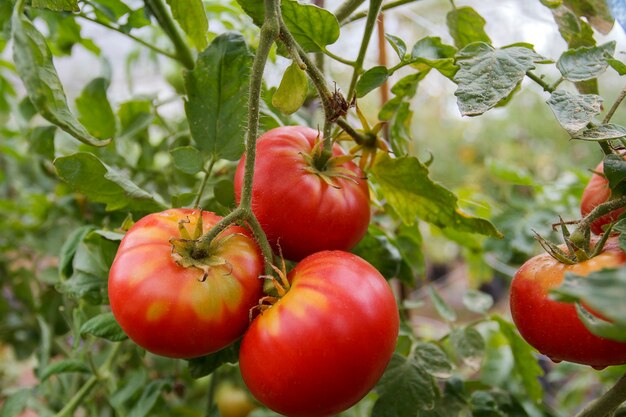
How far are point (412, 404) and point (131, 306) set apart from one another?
0.27 meters

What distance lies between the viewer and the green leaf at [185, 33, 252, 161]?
0.47m

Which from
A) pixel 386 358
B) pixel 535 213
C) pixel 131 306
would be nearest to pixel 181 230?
pixel 131 306

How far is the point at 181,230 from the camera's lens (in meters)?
0.38

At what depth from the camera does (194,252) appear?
376mm

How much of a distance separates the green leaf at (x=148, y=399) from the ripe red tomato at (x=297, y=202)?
242mm

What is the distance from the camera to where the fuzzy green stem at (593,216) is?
38 centimetres

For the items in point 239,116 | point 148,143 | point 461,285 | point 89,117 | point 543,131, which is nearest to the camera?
point 239,116

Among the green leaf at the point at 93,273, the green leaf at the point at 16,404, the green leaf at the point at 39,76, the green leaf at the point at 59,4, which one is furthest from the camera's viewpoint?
the green leaf at the point at 16,404

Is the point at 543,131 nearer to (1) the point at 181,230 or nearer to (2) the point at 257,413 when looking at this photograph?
(2) the point at 257,413

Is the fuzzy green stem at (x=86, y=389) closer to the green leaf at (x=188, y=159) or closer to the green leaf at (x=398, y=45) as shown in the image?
the green leaf at (x=188, y=159)

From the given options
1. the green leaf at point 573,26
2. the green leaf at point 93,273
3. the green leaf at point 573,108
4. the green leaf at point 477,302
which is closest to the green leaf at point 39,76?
the green leaf at point 93,273

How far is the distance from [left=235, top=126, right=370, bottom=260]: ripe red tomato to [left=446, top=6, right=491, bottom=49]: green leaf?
0.21m

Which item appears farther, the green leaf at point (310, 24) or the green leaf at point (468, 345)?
the green leaf at point (468, 345)

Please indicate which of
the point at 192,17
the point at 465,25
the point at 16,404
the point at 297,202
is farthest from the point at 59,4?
the point at 16,404
